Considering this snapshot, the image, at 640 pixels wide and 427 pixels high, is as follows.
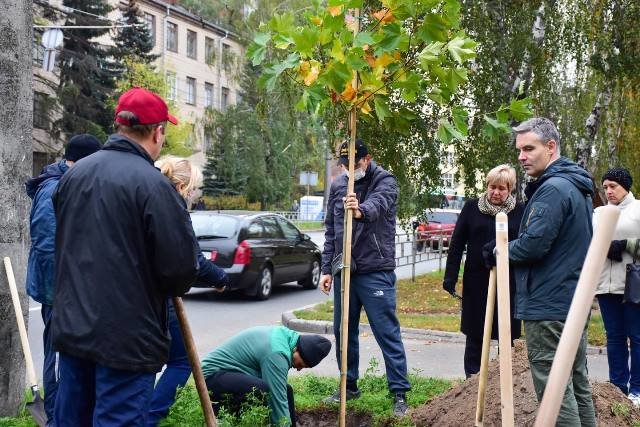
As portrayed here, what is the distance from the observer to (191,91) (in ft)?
193

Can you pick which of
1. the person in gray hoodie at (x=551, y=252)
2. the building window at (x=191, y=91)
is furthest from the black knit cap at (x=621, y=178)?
the building window at (x=191, y=91)

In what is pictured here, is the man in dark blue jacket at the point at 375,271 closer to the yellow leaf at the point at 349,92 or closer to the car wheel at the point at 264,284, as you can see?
the yellow leaf at the point at 349,92

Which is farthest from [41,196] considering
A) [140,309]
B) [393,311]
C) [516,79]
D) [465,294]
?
[516,79]

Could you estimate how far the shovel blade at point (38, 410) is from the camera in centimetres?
523

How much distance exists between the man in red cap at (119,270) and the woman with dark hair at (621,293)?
428 cm

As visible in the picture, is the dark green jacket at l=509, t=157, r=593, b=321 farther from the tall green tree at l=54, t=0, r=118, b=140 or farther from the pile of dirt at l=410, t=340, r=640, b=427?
the tall green tree at l=54, t=0, r=118, b=140

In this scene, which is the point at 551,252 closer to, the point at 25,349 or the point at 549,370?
the point at 549,370

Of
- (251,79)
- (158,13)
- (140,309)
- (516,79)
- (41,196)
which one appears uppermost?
(158,13)

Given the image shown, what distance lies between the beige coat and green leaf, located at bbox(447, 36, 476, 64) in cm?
264

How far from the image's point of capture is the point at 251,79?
4416 cm

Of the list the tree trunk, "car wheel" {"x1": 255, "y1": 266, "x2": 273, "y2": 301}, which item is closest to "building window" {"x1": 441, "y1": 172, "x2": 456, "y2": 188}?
"car wheel" {"x1": 255, "y1": 266, "x2": 273, "y2": 301}

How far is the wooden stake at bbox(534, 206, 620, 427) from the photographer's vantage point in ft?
6.71

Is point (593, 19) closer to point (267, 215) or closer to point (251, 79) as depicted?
point (267, 215)

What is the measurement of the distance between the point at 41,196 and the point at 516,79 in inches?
383
